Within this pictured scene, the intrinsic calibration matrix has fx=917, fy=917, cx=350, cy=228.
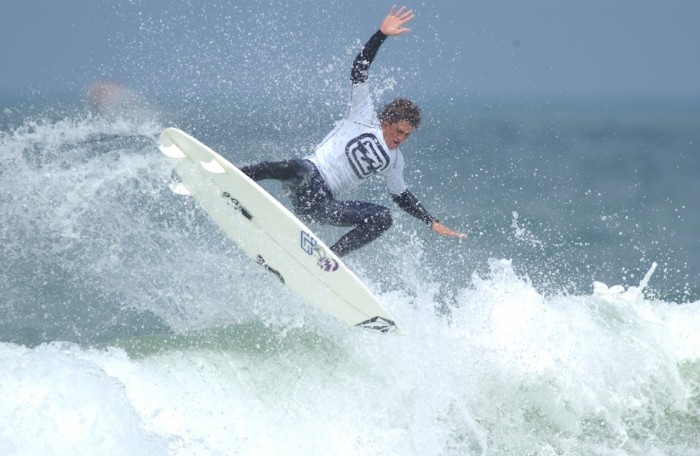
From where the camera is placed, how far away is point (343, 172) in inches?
282

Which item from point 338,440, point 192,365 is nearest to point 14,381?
point 192,365

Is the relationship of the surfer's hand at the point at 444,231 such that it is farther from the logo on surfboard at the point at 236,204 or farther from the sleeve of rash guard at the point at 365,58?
the logo on surfboard at the point at 236,204

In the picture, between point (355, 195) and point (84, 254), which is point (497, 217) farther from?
point (84, 254)

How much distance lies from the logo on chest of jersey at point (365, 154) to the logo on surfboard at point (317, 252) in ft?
2.30

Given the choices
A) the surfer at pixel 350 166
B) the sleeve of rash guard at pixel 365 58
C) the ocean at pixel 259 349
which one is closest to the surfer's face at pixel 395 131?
the surfer at pixel 350 166

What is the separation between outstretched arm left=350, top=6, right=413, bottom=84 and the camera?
21.9 feet

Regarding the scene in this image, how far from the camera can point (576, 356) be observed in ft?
26.2

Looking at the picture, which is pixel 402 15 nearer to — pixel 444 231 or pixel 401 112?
pixel 401 112

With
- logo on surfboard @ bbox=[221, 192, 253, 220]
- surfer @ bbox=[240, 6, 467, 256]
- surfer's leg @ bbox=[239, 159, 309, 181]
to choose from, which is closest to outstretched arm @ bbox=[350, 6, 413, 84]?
surfer @ bbox=[240, 6, 467, 256]

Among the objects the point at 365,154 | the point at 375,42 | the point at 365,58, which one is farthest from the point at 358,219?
the point at 375,42

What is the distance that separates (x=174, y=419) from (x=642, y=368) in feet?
13.8

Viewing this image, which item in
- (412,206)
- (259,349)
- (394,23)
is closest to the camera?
(394,23)

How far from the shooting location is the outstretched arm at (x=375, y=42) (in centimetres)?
668

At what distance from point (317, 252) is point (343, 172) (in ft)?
2.27
